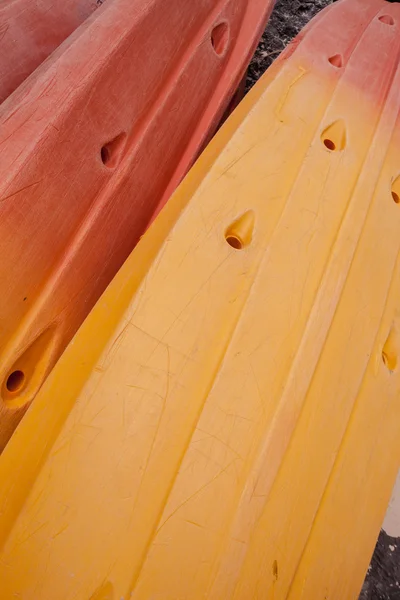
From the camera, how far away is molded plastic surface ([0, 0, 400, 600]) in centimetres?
59

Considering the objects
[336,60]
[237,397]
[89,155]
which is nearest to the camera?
[237,397]

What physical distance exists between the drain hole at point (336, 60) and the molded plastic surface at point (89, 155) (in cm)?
27

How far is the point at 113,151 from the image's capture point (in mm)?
967

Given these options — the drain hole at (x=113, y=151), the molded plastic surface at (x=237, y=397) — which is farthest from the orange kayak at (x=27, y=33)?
the molded plastic surface at (x=237, y=397)

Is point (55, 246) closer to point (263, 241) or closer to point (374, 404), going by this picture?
point (263, 241)

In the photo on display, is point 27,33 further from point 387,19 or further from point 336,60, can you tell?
point 387,19

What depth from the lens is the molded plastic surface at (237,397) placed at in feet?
1.95

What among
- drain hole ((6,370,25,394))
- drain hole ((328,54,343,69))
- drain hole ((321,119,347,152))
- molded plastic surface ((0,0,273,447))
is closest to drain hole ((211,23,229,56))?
molded plastic surface ((0,0,273,447))

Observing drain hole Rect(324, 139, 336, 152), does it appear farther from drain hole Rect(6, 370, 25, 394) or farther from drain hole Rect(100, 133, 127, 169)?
drain hole Rect(6, 370, 25, 394)

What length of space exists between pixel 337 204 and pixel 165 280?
38cm

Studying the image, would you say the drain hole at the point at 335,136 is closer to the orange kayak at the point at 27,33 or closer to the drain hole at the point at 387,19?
the drain hole at the point at 387,19

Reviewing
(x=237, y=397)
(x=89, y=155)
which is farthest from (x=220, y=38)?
(x=237, y=397)

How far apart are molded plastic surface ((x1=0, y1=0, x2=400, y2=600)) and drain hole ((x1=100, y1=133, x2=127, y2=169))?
18cm

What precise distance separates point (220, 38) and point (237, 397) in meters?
1.00
